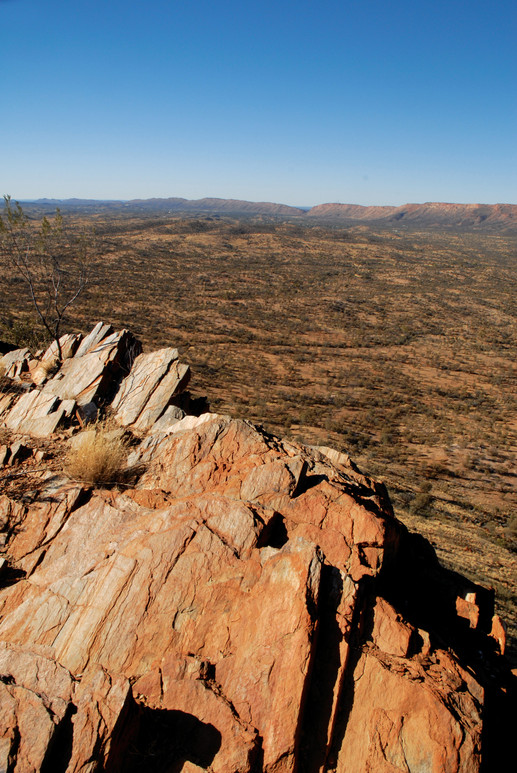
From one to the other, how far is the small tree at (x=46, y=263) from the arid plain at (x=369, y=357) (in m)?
1.80

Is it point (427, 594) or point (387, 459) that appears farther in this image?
point (387, 459)

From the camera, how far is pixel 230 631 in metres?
3.81

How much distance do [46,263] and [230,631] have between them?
42556 mm

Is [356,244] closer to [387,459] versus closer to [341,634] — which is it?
[387,459]

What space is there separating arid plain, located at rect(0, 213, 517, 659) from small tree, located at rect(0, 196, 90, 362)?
180cm

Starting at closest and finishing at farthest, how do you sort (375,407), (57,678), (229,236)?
1. (57,678)
2. (375,407)
3. (229,236)

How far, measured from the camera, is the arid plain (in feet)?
44.9

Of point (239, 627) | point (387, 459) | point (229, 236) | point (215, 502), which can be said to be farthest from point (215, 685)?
point (229, 236)

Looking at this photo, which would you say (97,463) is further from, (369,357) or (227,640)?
(369,357)

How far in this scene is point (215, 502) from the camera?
486 centimetres

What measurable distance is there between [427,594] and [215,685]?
362 centimetres

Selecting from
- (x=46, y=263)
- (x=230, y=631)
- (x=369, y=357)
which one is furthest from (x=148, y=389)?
(x=46, y=263)

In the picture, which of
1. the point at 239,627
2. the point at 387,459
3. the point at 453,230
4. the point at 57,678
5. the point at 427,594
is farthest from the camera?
the point at 453,230

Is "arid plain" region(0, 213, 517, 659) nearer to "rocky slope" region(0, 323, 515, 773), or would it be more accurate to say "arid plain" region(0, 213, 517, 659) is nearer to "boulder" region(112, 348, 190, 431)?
"rocky slope" region(0, 323, 515, 773)
